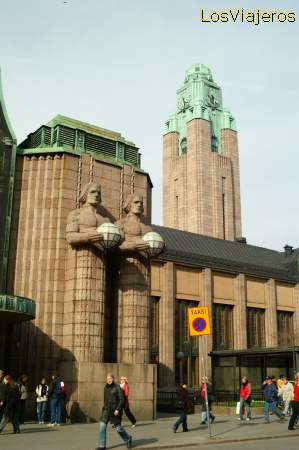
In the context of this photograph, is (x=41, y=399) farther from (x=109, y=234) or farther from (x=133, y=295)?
(x=109, y=234)

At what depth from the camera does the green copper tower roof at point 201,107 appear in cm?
10012

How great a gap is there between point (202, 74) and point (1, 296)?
95.3 meters

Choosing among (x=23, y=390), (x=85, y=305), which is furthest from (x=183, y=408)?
(x=85, y=305)

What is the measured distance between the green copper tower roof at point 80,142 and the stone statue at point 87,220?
2.20 metres

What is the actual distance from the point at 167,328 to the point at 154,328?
1.08m

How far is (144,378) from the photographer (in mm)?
20797

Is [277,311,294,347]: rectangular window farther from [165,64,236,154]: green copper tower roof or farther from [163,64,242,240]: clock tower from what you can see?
[165,64,236,154]: green copper tower roof

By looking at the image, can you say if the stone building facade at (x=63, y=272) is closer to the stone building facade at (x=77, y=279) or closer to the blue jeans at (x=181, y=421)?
the stone building facade at (x=77, y=279)

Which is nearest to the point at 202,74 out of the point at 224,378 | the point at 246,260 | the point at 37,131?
the point at 246,260

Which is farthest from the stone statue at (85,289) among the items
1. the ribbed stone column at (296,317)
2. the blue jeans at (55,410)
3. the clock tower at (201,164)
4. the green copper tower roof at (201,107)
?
the green copper tower roof at (201,107)

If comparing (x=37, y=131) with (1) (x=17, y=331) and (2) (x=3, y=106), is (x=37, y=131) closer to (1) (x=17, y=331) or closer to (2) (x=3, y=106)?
(2) (x=3, y=106)

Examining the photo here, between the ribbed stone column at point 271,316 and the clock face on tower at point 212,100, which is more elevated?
the clock face on tower at point 212,100

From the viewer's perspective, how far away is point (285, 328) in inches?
2039

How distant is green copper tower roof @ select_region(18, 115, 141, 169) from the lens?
22.9 m
